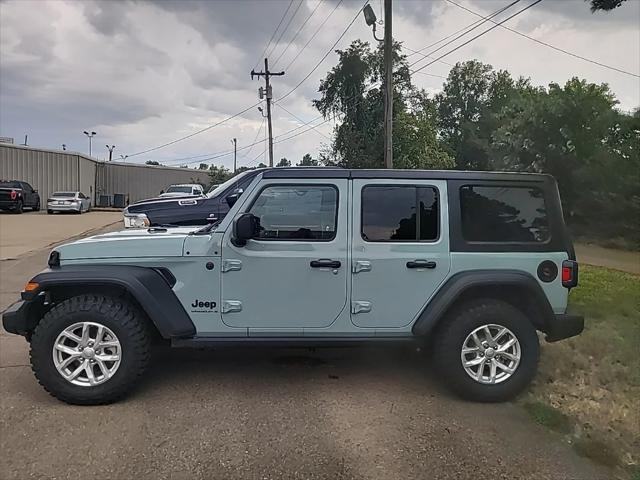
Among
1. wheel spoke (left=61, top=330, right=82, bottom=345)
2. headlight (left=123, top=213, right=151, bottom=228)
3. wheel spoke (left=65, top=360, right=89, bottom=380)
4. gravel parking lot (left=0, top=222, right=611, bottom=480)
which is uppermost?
headlight (left=123, top=213, right=151, bottom=228)

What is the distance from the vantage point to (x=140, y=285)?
434 cm

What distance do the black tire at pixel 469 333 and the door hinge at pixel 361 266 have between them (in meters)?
0.76

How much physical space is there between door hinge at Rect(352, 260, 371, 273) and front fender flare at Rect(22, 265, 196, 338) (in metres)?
1.34

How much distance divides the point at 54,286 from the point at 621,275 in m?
10.4

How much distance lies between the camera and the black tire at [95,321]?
4.35 meters

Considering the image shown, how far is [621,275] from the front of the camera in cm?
1127

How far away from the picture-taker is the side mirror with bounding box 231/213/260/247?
4383 mm

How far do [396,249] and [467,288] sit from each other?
24.8 inches

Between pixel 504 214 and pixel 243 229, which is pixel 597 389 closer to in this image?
pixel 504 214

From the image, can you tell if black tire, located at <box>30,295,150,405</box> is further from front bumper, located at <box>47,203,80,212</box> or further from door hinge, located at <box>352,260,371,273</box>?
front bumper, located at <box>47,203,80,212</box>

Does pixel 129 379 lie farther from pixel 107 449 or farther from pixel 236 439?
pixel 236 439

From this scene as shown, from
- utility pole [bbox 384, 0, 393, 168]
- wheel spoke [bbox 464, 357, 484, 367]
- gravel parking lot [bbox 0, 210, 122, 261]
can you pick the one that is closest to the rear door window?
wheel spoke [bbox 464, 357, 484, 367]

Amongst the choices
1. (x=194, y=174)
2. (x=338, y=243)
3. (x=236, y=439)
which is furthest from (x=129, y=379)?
(x=194, y=174)

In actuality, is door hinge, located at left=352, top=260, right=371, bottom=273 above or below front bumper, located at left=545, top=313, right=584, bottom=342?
above
